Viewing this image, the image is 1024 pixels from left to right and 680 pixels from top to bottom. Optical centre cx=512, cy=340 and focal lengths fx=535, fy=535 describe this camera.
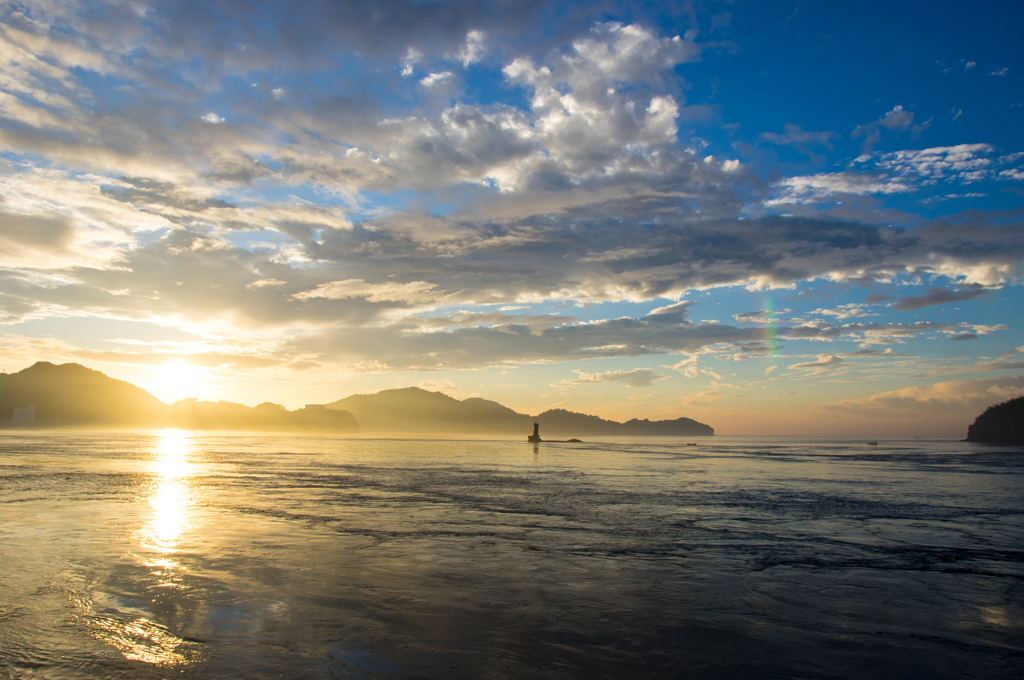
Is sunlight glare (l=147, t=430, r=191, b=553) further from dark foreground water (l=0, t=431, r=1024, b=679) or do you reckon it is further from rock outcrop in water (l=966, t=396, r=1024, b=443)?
rock outcrop in water (l=966, t=396, r=1024, b=443)

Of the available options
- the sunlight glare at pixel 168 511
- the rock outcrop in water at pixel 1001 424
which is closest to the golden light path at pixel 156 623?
the sunlight glare at pixel 168 511

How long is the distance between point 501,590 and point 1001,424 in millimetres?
173776

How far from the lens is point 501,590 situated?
29.4 ft

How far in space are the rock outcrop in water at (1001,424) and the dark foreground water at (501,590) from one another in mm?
146122

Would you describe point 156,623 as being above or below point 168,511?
above

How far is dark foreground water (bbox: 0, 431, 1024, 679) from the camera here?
6148 mm

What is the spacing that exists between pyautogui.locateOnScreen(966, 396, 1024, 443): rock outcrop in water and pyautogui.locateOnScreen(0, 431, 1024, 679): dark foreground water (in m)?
146

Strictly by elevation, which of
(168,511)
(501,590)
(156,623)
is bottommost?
(168,511)

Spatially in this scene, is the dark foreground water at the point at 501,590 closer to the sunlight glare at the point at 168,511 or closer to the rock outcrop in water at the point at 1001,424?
the sunlight glare at the point at 168,511

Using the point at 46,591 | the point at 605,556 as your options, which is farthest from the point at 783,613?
the point at 46,591

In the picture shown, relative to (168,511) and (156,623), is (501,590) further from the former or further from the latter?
(168,511)

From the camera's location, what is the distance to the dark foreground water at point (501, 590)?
6.15 m

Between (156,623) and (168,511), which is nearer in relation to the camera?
(156,623)

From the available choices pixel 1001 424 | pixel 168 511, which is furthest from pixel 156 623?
pixel 1001 424
